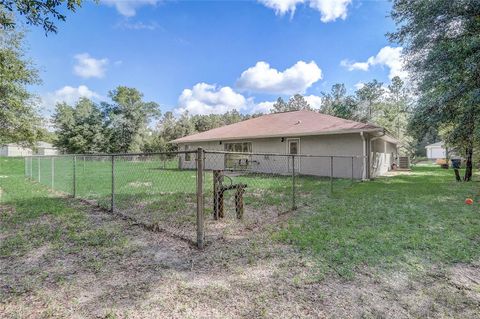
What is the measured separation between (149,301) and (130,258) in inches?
42.0

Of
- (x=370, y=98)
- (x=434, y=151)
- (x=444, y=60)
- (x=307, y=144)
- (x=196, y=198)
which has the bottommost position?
(x=196, y=198)

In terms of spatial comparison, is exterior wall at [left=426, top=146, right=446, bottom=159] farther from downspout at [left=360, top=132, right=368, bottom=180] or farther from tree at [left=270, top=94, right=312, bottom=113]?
downspout at [left=360, top=132, right=368, bottom=180]

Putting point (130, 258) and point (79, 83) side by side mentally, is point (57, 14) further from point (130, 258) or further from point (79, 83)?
point (79, 83)

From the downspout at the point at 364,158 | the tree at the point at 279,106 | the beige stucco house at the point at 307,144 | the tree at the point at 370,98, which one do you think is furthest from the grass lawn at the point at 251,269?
the tree at the point at 279,106

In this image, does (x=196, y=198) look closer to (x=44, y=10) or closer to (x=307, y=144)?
(x=44, y=10)

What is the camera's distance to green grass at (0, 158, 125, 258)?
3.63 meters

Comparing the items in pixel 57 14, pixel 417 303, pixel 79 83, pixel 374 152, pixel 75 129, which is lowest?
pixel 417 303

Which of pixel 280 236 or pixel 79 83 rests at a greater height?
pixel 79 83

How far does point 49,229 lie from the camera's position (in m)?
4.36

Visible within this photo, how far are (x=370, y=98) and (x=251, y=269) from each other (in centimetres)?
Result: 3288

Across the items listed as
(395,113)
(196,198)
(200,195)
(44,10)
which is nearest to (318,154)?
(196,198)

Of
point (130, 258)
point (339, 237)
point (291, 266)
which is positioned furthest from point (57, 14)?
point (339, 237)

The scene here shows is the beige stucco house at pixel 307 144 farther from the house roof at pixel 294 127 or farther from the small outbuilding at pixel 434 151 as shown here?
the small outbuilding at pixel 434 151

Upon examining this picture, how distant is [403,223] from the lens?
4.70 m
